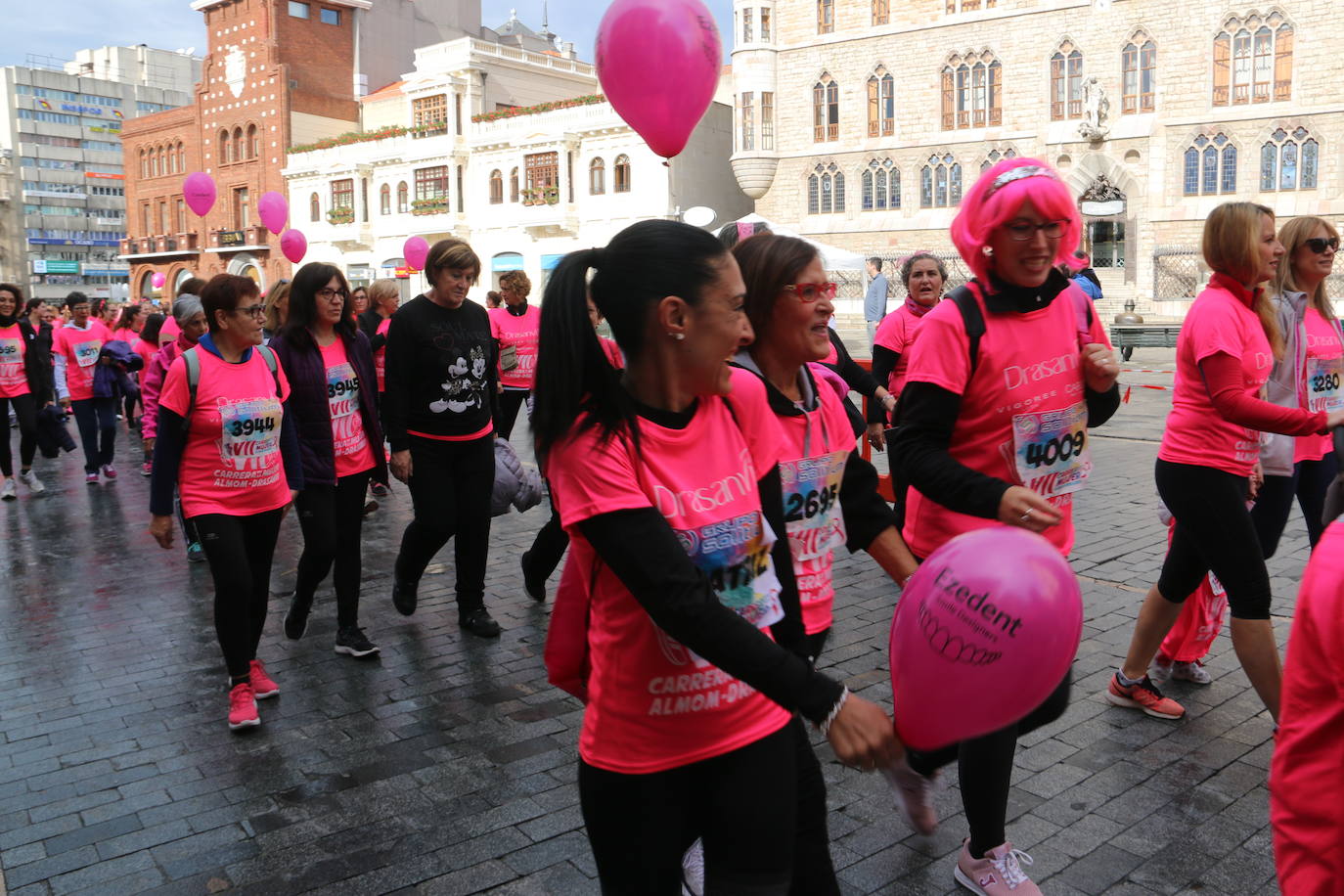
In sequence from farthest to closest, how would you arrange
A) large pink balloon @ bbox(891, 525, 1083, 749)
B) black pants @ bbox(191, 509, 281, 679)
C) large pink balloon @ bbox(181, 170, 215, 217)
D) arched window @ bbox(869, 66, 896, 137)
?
1. arched window @ bbox(869, 66, 896, 137)
2. large pink balloon @ bbox(181, 170, 215, 217)
3. black pants @ bbox(191, 509, 281, 679)
4. large pink balloon @ bbox(891, 525, 1083, 749)

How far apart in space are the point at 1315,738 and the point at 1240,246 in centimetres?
290

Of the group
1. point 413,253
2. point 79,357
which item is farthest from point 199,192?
point 79,357

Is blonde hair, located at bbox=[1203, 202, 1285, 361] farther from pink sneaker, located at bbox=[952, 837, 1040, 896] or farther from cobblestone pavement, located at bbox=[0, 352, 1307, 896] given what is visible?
pink sneaker, located at bbox=[952, 837, 1040, 896]

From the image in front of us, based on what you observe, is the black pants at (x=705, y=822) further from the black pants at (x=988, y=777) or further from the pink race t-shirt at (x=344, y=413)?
the pink race t-shirt at (x=344, y=413)

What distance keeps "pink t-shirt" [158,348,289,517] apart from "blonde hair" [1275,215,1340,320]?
13.9 ft

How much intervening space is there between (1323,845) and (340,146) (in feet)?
177

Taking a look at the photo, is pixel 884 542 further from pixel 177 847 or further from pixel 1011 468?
pixel 177 847

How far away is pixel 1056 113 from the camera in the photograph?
125 feet

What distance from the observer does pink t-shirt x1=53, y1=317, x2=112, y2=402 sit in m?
12.0

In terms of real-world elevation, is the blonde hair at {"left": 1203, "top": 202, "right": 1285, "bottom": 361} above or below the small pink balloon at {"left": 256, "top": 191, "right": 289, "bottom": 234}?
below

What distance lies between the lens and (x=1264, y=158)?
3547cm

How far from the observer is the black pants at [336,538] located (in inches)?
211

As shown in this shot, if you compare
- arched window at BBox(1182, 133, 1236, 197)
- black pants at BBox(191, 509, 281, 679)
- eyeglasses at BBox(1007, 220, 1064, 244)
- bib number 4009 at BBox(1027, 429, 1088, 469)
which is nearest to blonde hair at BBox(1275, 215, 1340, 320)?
bib number 4009 at BBox(1027, 429, 1088, 469)

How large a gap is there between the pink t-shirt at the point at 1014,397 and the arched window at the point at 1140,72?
38.4 meters
